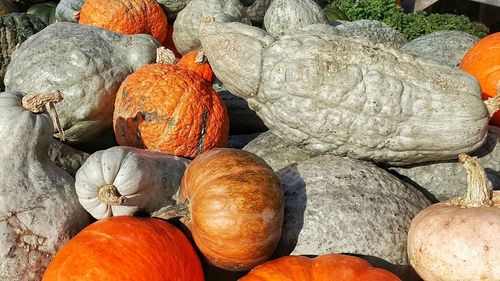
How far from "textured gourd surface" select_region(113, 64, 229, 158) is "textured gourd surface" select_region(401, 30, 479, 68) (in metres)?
1.70

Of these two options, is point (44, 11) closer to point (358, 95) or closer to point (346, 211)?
point (358, 95)

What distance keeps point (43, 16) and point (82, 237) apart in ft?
14.1

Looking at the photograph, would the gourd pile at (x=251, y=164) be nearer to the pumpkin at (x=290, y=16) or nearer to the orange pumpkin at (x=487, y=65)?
the orange pumpkin at (x=487, y=65)

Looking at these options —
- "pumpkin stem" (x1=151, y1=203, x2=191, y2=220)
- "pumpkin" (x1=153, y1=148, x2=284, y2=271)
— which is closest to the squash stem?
"pumpkin" (x1=153, y1=148, x2=284, y2=271)

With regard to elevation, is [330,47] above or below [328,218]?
above

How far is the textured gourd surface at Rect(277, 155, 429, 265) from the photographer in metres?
2.14

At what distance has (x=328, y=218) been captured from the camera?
7.09 ft

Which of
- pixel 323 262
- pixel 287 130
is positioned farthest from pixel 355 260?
pixel 287 130

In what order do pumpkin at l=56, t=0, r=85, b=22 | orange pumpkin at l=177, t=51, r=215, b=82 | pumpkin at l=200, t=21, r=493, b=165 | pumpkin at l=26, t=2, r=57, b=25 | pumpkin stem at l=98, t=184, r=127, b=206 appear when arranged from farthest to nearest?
pumpkin at l=26, t=2, r=57, b=25
pumpkin at l=56, t=0, r=85, b=22
orange pumpkin at l=177, t=51, r=215, b=82
pumpkin at l=200, t=21, r=493, b=165
pumpkin stem at l=98, t=184, r=127, b=206

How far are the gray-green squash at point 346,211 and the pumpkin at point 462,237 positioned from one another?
15 cm

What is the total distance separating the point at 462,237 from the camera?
72.7 inches

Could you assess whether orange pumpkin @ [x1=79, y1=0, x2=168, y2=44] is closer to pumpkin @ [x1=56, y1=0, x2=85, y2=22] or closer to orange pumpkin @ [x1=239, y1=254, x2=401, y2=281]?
pumpkin @ [x1=56, y1=0, x2=85, y2=22]

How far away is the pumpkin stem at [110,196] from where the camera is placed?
1888 millimetres

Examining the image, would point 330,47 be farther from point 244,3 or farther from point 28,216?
point 244,3
